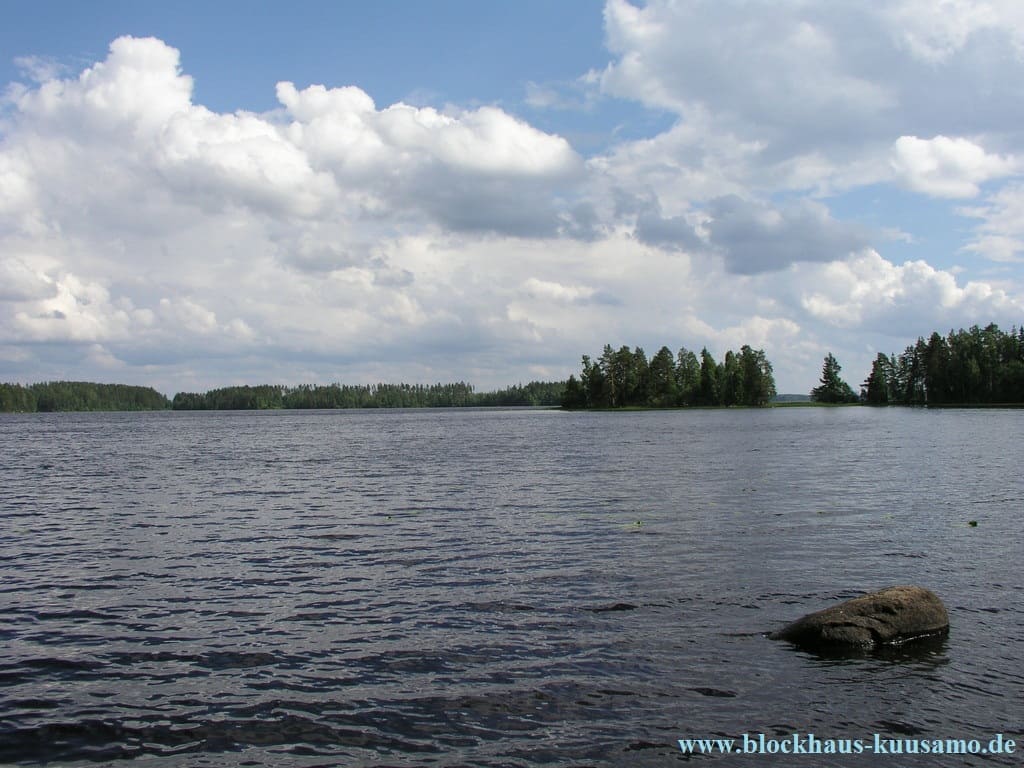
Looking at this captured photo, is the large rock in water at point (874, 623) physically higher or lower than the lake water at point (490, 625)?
higher

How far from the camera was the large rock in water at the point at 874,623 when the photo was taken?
666 inches

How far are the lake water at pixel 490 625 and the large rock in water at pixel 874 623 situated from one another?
1.89 feet

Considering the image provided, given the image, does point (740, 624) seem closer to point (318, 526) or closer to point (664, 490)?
point (318, 526)

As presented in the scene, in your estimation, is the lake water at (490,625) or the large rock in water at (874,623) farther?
the large rock in water at (874,623)

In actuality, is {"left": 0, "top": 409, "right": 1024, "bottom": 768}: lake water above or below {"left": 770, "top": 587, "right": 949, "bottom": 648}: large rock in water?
below

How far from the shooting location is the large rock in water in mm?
16906

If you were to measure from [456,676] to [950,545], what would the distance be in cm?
2127

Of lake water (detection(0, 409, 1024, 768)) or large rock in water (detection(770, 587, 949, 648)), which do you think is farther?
large rock in water (detection(770, 587, 949, 648))

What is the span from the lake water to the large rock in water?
1.89 ft

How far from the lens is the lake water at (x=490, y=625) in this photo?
1302cm

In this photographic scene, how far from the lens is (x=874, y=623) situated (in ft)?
56.1

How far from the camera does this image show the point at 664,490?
4372cm

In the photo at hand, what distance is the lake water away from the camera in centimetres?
1302

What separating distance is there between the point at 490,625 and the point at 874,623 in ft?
30.2
